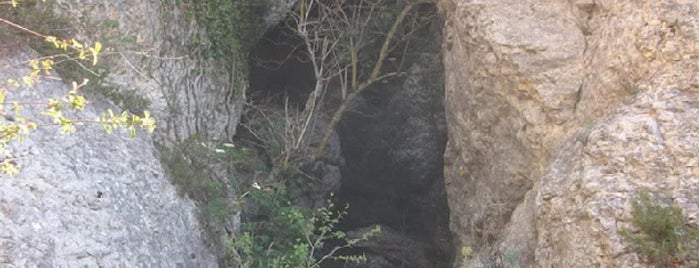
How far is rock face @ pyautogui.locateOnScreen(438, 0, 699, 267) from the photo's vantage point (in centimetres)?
484

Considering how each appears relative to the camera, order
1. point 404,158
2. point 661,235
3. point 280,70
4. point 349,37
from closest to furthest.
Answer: point 661,235 → point 349,37 → point 280,70 → point 404,158

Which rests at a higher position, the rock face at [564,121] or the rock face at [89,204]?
the rock face at [564,121]

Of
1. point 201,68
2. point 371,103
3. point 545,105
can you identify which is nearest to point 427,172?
point 371,103

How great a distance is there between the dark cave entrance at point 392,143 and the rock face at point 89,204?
161 inches

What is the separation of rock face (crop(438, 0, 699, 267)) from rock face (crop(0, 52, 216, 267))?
2.81 meters

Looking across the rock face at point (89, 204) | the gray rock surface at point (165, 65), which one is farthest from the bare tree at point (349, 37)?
the rock face at point (89, 204)

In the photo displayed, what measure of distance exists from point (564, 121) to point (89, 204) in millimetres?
3947

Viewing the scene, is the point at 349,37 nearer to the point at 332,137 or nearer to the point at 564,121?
the point at 332,137

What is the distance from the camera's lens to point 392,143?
12.6 meters

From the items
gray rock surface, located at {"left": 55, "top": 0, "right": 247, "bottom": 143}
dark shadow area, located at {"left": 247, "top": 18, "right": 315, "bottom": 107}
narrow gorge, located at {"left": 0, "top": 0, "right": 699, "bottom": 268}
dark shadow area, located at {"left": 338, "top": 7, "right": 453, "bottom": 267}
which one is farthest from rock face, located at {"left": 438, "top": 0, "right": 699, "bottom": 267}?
dark shadow area, located at {"left": 247, "top": 18, "right": 315, "bottom": 107}

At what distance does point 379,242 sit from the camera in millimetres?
11516

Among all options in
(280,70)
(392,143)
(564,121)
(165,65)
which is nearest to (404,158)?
(392,143)

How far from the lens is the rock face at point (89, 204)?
565 cm

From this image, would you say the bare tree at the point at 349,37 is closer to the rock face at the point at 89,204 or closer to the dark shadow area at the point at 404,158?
the dark shadow area at the point at 404,158
